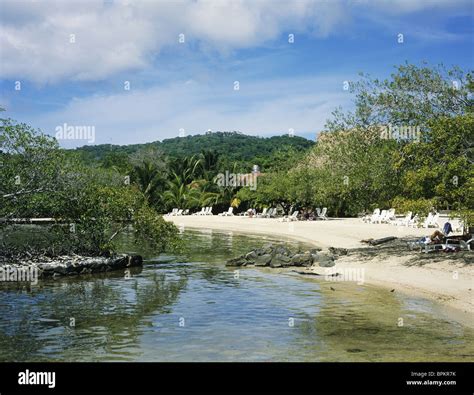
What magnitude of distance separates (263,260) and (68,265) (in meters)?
8.45

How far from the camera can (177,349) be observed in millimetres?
11422

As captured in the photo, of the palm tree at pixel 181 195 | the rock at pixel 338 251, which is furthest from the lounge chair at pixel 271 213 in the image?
the rock at pixel 338 251

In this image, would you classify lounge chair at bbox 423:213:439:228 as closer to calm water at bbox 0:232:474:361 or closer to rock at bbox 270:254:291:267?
rock at bbox 270:254:291:267

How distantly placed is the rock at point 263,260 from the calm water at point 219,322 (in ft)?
10.4

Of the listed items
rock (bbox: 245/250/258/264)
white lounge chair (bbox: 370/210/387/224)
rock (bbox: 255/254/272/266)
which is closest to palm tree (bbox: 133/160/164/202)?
white lounge chair (bbox: 370/210/387/224)

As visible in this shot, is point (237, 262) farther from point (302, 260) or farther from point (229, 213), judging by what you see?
point (229, 213)

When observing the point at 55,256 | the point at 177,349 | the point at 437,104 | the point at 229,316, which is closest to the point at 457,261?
the point at 437,104

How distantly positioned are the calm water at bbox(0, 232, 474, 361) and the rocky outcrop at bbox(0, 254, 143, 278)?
2.59ft

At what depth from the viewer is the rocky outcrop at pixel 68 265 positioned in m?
20.9

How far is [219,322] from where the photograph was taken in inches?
548

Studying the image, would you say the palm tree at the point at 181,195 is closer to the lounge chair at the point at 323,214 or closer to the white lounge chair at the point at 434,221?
the lounge chair at the point at 323,214

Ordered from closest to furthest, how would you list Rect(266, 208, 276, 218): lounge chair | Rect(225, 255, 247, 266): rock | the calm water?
the calm water
Rect(225, 255, 247, 266): rock
Rect(266, 208, 276, 218): lounge chair

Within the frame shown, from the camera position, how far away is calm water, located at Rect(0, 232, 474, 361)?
36.6 feet
